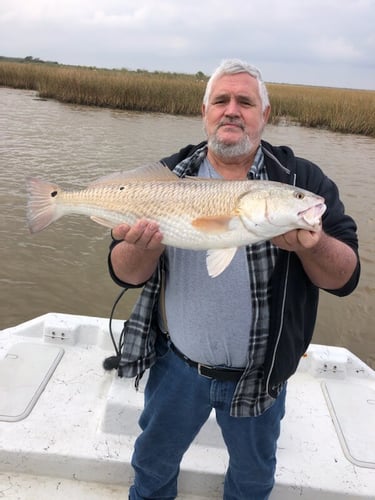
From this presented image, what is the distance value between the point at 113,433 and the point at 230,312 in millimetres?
1257

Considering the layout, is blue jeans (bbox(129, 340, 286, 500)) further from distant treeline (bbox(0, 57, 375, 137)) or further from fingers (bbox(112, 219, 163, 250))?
distant treeline (bbox(0, 57, 375, 137))

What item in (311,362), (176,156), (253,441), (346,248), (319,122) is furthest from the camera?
(319,122)

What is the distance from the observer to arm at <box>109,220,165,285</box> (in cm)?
208

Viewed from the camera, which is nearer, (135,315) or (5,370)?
(135,315)

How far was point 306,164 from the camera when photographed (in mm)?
2385

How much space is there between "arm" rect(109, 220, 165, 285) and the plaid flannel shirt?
0.13 meters

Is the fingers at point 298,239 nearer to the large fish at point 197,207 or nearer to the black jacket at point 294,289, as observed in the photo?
the large fish at point 197,207

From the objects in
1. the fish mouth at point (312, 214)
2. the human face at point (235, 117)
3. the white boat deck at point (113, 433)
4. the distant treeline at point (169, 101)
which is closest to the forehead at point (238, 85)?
the human face at point (235, 117)

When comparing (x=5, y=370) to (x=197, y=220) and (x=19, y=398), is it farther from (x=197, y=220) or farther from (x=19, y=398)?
(x=197, y=220)

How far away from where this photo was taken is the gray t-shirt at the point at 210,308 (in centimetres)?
224

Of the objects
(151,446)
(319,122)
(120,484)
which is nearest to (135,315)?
(151,446)

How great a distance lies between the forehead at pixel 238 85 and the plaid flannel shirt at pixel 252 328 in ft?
1.09

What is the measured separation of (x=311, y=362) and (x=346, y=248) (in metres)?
1.76

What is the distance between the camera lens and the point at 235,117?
2344 mm
